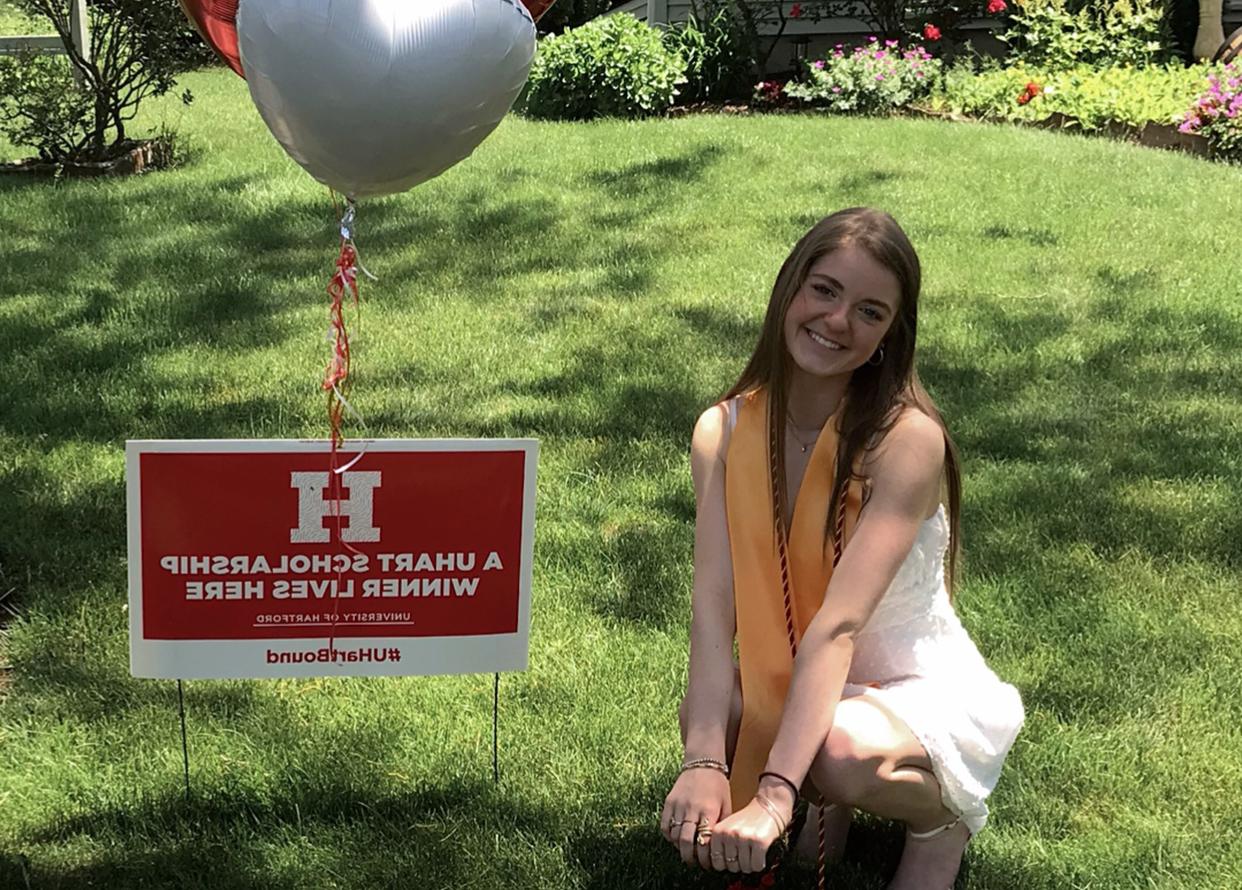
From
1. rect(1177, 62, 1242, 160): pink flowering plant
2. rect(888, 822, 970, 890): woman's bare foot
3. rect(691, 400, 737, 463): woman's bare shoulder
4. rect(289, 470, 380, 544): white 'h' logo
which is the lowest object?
rect(888, 822, 970, 890): woman's bare foot

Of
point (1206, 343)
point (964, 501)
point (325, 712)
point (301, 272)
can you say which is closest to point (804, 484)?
point (325, 712)

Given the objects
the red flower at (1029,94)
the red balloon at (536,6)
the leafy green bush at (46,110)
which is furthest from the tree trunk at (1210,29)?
the red balloon at (536,6)

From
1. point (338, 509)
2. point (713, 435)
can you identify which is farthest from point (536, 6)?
point (338, 509)

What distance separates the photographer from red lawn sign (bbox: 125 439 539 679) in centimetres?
222

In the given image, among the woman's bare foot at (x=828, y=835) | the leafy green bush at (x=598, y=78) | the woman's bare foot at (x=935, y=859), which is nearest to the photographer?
the woman's bare foot at (x=935, y=859)

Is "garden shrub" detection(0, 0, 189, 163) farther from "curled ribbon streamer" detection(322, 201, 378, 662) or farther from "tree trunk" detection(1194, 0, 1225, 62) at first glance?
"tree trunk" detection(1194, 0, 1225, 62)

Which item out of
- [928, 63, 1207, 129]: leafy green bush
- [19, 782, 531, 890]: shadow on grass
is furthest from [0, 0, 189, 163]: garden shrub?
[19, 782, 531, 890]: shadow on grass

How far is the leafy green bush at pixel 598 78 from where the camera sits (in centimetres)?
925

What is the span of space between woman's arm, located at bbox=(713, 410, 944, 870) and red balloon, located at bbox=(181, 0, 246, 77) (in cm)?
116

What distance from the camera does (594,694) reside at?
2811mm

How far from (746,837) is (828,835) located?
57cm

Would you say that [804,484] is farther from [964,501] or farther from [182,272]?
[182,272]

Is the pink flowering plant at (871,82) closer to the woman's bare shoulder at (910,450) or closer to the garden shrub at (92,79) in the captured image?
the garden shrub at (92,79)

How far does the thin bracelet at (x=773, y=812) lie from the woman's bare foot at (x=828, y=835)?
0.46 meters
